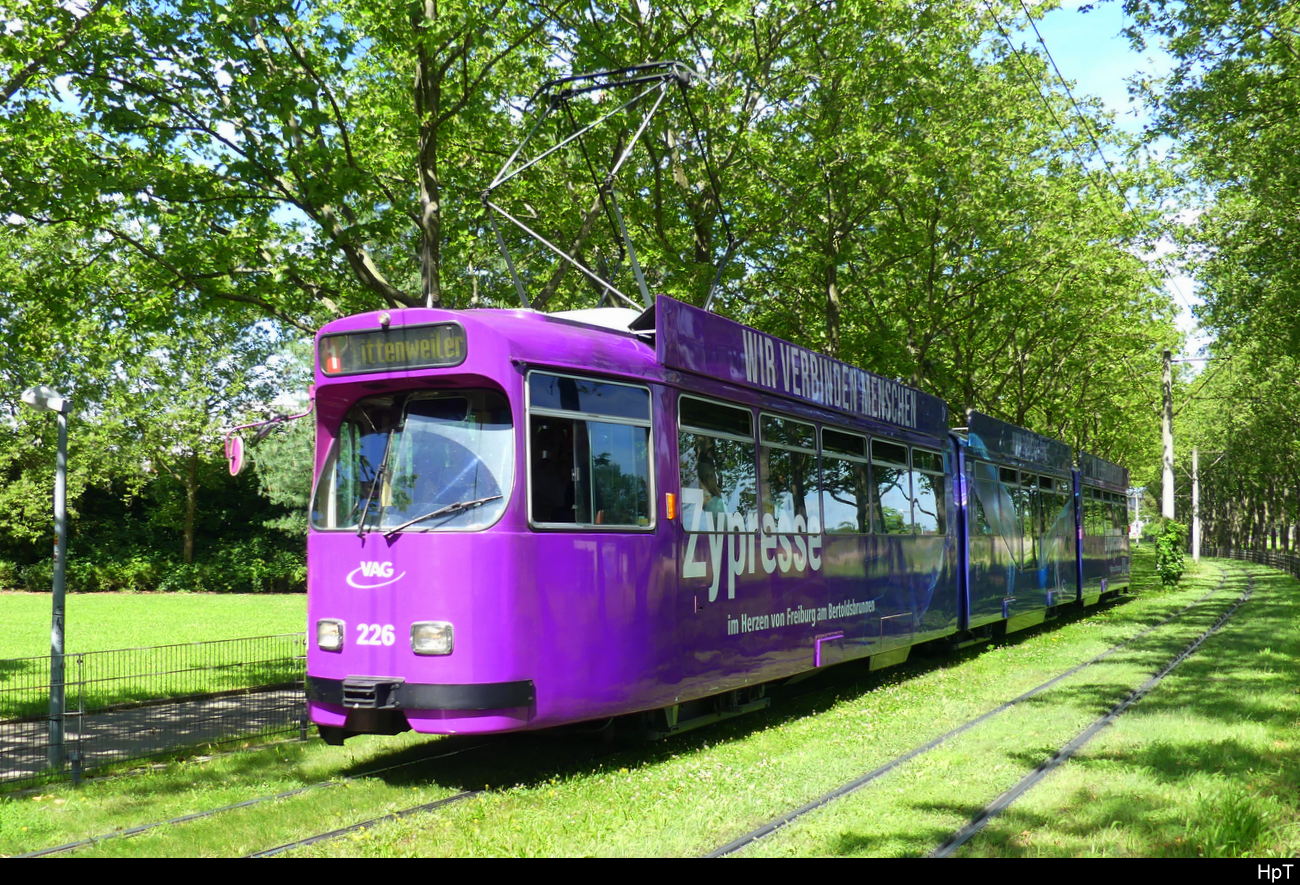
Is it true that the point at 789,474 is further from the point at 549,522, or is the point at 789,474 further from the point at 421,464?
the point at 421,464

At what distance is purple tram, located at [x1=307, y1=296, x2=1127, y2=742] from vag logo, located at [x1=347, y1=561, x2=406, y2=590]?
17 mm

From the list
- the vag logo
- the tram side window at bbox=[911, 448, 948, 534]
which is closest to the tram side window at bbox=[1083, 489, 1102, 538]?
the tram side window at bbox=[911, 448, 948, 534]

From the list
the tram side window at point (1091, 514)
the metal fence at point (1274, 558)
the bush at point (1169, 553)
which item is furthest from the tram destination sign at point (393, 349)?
the metal fence at point (1274, 558)

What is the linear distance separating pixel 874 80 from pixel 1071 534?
959 centimetres

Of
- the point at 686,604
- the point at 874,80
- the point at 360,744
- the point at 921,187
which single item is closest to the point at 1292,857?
the point at 686,604

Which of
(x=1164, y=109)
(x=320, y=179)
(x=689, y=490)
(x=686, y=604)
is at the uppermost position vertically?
(x=1164, y=109)

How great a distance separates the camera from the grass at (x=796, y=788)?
6.05 meters

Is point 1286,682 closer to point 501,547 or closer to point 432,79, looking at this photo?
point 501,547

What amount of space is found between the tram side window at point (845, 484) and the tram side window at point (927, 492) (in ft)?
5.44

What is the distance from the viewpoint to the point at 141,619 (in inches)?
1040

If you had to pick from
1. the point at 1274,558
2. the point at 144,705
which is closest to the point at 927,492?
the point at 144,705

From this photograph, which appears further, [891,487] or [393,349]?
[891,487]

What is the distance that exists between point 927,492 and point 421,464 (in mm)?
8046

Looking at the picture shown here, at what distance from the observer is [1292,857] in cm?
554
